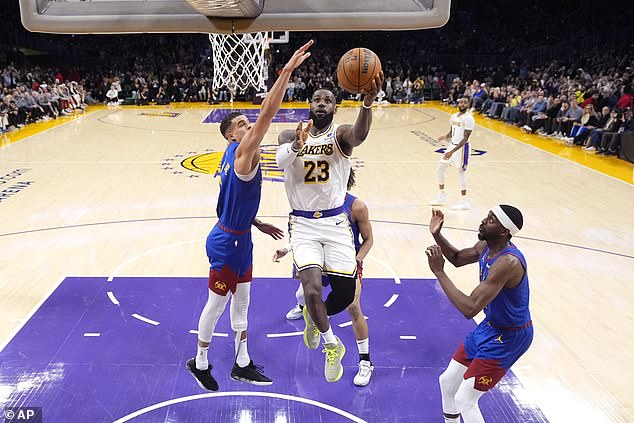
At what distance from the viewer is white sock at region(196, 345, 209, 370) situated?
422 centimetres

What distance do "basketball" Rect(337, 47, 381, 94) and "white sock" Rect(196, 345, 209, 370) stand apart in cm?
210

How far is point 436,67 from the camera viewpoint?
28406mm

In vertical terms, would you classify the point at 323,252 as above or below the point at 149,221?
above

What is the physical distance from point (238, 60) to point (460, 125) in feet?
11.4

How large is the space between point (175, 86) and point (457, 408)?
2320 cm

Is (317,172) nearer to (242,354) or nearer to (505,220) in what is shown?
(505,220)

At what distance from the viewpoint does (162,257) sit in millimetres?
6984

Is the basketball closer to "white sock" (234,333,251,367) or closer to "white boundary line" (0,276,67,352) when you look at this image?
"white sock" (234,333,251,367)

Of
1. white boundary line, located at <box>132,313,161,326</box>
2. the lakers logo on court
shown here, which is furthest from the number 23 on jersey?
the lakers logo on court

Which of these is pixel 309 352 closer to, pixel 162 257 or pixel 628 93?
pixel 162 257

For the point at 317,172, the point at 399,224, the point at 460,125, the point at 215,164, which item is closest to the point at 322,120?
the point at 317,172

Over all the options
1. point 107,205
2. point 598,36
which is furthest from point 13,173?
point 598,36

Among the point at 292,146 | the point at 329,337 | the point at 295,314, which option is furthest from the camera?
the point at 295,314

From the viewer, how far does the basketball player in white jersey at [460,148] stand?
8.91 m
